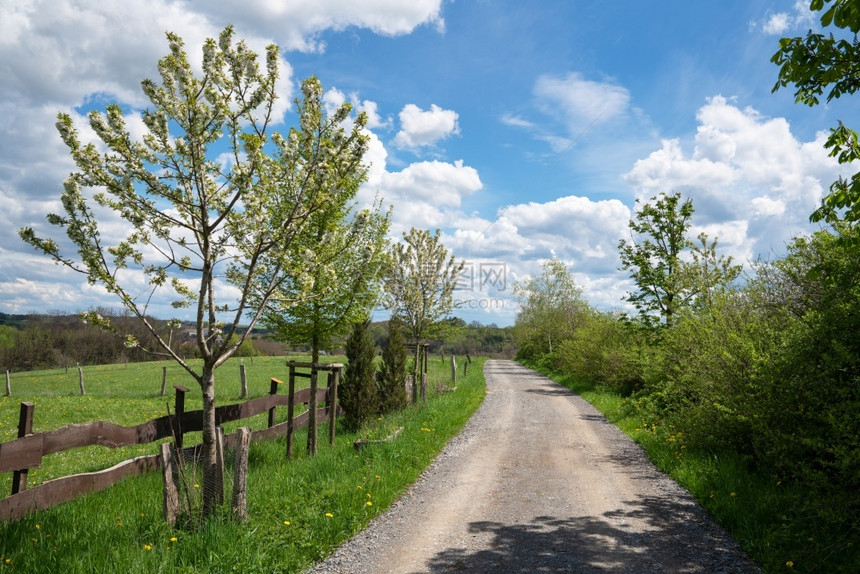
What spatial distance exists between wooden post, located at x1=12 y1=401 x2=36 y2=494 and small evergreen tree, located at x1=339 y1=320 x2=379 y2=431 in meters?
7.05

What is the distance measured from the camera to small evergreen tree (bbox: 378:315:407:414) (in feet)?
50.2

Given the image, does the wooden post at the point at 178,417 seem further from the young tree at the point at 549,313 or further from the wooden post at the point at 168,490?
the young tree at the point at 549,313

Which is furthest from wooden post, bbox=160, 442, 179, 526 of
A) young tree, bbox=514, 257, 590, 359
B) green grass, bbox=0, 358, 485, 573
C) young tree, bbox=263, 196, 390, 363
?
young tree, bbox=514, 257, 590, 359

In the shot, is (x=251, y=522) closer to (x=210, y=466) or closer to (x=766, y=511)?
(x=210, y=466)

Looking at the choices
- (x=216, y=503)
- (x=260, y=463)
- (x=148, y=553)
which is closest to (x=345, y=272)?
(x=260, y=463)

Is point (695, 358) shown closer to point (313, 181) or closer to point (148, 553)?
point (313, 181)

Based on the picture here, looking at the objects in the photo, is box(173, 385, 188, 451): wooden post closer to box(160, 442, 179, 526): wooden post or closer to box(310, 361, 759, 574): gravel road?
box(160, 442, 179, 526): wooden post

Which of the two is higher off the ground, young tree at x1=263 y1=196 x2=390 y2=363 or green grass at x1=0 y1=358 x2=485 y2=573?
young tree at x1=263 y1=196 x2=390 y2=363

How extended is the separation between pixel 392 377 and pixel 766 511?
413 inches

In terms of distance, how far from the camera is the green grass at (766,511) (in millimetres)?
5559

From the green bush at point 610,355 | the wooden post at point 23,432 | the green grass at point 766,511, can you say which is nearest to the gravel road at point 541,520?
the green grass at point 766,511

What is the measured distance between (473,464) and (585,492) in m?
2.46

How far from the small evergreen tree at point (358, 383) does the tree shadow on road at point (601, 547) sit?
6891 millimetres

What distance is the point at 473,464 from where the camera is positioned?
33.1 feet
